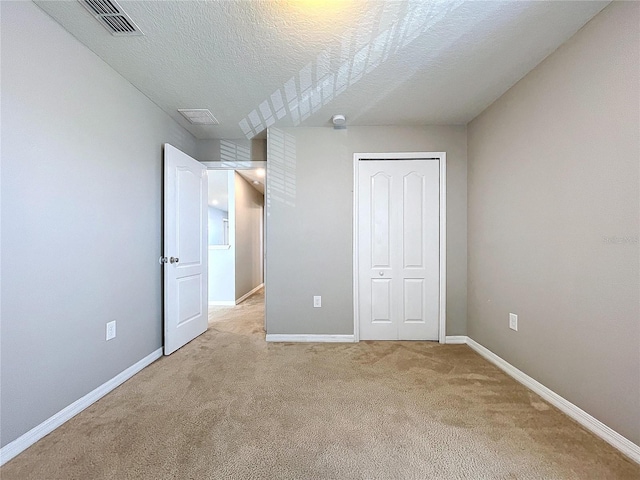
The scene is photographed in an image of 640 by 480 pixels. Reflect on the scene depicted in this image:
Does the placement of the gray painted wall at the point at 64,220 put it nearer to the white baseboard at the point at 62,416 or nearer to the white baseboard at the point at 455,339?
the white baseboard at the point at 62,416

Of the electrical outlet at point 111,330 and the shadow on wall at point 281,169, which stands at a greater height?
the shadow on wall at point 281,169

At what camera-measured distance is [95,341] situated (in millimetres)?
1975

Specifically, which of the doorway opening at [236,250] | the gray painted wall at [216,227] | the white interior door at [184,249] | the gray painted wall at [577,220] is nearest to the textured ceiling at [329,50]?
the gray painted wall at [577,220]

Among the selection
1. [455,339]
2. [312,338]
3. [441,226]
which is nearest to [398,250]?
[441,226]

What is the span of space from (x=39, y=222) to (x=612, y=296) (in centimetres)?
307

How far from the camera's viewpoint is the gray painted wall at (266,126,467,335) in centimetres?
317

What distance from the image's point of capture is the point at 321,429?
165 cm

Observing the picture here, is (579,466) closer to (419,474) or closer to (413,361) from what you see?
Result: (419,474)

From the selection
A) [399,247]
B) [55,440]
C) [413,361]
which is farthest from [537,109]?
[55,440]

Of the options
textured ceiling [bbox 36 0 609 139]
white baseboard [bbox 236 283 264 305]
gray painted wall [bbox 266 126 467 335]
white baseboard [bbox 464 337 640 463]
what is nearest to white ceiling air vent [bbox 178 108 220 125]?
textured ceiling [bbox 36 0 609 139]

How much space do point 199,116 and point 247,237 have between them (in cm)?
327

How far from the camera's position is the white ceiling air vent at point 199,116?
280 centimetres

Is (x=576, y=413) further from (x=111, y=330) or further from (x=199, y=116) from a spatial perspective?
(x=199, y=116)

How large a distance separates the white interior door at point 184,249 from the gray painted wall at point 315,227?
2.62 feet
